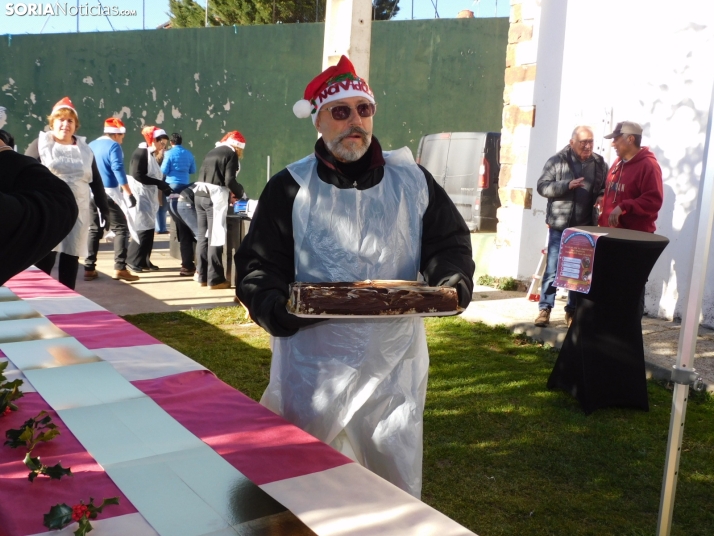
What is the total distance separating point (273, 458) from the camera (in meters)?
1.61

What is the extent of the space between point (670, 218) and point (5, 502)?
230 inches

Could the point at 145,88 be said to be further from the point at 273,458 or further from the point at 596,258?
the point at 273,458

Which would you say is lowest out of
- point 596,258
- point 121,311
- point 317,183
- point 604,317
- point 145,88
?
point 121,311

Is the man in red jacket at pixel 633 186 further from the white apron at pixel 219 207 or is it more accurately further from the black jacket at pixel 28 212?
the black jacket at pixel 28 212

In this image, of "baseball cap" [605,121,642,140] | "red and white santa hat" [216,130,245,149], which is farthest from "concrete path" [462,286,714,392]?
"red and white santa hat" [216,130,245,149]

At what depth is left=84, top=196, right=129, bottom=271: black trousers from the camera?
754 centimetres

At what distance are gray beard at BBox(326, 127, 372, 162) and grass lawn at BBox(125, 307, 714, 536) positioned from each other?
157 centimetres

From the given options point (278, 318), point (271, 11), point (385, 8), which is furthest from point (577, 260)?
point (385, 8)

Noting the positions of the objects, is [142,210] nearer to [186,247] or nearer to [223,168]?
[186,247]

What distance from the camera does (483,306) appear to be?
6.46m

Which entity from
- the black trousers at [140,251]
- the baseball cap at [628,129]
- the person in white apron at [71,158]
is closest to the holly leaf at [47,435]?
the person in white apron at [71,158]

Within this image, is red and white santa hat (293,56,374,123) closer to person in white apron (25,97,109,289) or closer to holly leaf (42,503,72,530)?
holly leaf (42,503,72,530)

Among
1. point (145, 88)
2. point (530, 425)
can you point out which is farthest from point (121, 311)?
point (145, 88)

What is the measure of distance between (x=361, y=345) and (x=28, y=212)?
3.62 feet
